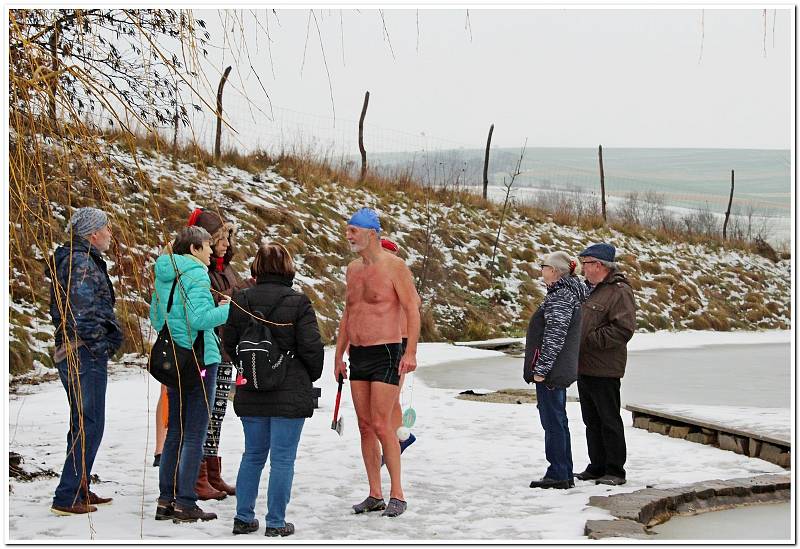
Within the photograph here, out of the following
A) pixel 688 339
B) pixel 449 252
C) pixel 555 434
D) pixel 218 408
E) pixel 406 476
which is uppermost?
pixel 218 408

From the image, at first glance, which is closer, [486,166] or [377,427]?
[377,427]

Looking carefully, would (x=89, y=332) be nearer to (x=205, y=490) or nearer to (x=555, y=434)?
(x=205, y=490)

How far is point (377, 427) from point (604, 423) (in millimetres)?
1646

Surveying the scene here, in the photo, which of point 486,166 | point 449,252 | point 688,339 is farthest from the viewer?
point 486,166

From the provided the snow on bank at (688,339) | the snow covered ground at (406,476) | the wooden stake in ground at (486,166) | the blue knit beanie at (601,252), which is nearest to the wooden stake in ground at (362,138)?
the wooden stake in ground at (486,166)

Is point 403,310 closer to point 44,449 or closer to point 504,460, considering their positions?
point 504,460

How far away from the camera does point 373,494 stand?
533 cm

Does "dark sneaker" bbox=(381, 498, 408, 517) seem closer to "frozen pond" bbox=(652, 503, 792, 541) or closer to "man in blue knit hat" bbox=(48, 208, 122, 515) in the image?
"frozen pond" bbox=(652, 503, 792, 541)

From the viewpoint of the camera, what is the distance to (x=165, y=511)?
5.01 meters

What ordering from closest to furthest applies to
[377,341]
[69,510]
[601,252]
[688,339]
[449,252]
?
[69,510] → [377,341] → [601,252] → [688,339] → [449,252]

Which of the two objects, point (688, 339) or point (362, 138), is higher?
point (362, 138)

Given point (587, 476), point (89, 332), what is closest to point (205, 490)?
point (89, 332)

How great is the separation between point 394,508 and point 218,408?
119cm

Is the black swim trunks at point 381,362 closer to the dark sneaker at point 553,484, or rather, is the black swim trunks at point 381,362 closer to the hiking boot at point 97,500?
the dark sneaker at point 553,484
